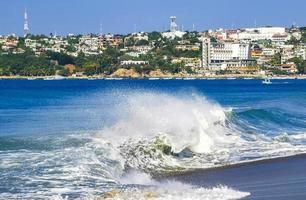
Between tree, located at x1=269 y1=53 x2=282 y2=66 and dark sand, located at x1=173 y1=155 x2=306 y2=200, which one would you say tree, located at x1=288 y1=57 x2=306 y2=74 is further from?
dark sand, located at x1=173 y1=155 x2=306 y2=200

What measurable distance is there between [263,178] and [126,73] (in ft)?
553

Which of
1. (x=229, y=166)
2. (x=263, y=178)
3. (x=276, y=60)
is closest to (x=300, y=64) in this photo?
(x=276, y=60)

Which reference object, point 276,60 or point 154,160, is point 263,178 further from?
point 276,60

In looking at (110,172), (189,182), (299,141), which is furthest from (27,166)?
(299,141)

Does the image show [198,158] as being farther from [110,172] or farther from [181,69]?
[181,69]

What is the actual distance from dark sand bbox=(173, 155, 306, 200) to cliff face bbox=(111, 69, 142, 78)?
164m

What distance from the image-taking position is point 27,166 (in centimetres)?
1614

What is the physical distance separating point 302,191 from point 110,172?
13.4 ft

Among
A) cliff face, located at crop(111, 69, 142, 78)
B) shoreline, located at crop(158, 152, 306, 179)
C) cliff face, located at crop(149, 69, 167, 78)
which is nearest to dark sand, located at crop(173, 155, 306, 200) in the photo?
shoreline, located at crop(158, 152, 306, 179)

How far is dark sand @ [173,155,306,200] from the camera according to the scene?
13.9 metres

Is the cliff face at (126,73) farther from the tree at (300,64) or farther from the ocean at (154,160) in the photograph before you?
the ocean at (154,160)

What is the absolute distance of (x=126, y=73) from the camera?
7244 inches

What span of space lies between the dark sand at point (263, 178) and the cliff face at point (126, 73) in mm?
163816

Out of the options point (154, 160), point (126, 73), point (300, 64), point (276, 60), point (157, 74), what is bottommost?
point (157, 74)
